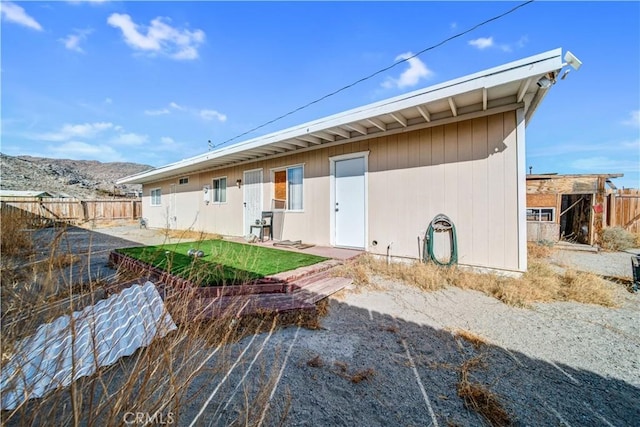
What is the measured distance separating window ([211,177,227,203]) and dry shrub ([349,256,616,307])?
20.0 feet

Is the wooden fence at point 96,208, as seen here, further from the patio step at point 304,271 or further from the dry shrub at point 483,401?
the dry shrub at point 483,401

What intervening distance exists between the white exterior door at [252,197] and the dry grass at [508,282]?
13.2ft

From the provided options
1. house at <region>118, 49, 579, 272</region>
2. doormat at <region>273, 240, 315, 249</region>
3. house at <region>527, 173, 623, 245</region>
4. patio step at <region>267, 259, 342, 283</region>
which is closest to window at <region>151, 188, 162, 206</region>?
house at <region>118, 49, 579, 272</region>

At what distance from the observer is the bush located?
7266mm

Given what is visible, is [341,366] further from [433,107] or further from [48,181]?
[48,181]

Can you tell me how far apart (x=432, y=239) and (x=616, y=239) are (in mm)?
6762

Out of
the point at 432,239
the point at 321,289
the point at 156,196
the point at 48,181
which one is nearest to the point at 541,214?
the point at 432,239

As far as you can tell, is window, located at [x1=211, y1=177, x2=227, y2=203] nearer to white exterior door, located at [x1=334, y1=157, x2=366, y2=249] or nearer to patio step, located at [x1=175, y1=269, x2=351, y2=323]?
white exterior door, located at [x1=334, y1=157, x2=366, y2=249]

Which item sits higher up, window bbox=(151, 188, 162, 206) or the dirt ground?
window bbox=(151, 188, 162, 206)

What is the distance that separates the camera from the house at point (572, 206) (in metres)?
7.69

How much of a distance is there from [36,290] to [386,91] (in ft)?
26.4

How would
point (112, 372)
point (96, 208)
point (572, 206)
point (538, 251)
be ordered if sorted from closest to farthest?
point (112, 372) < point (538, 251) < point (572, 206) < point (96, 208)

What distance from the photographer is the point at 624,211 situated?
8.56 metres

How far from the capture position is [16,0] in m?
3.12
